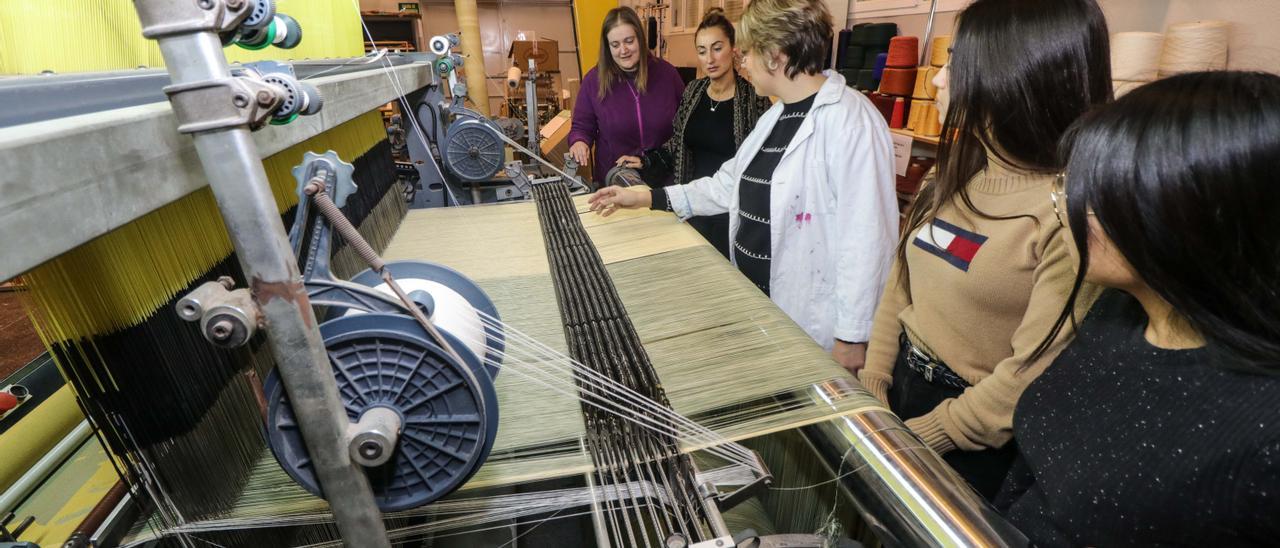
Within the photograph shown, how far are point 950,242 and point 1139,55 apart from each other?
157cm

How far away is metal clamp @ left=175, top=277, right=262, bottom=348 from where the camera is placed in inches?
17.5

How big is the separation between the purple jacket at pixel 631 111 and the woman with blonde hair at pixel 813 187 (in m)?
1.12

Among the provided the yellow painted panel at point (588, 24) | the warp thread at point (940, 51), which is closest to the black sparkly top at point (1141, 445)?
the warp thread at point (940, 51)

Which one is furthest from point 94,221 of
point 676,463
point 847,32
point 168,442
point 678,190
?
point 847,32

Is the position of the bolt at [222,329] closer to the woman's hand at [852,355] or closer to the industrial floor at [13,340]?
the woman's hand at [852,355]

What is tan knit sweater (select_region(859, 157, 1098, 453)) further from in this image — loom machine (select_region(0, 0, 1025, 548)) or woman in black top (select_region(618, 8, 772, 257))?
woman in black top (select_region(618, 8, 772, 257))

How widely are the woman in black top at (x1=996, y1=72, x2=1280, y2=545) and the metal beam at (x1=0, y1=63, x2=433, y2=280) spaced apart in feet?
3.15

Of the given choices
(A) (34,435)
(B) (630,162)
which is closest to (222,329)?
(A) (34,435)

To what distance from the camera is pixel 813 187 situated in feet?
5.38

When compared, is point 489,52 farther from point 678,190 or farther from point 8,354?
point 678,190

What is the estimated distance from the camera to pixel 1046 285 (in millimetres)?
968

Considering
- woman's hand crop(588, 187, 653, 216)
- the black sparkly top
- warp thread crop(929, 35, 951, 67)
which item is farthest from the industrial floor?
warp thread crop(929, 35, 951, 67)

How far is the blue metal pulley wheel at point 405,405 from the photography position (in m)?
0.55

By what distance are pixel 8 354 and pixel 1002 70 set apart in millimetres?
4147
